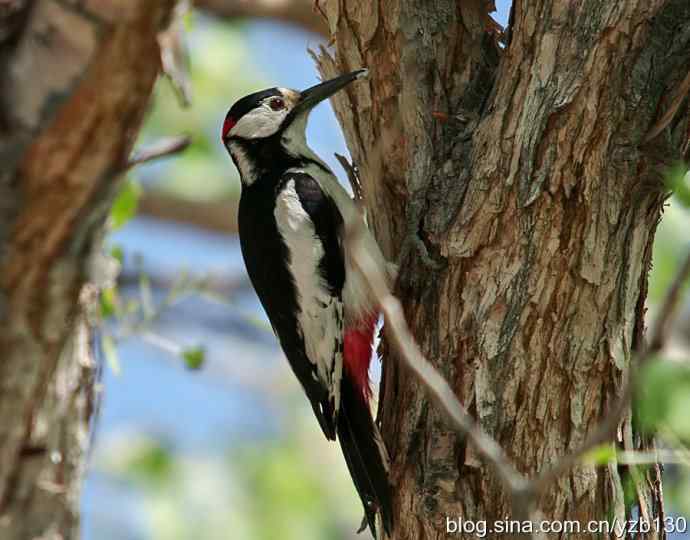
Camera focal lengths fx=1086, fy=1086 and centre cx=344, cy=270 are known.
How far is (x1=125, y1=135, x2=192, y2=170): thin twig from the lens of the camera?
167 centimetres

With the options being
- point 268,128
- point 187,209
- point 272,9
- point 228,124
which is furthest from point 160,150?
point 187,209

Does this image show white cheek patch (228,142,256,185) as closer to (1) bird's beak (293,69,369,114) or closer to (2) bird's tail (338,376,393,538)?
(1) bird's beak (293,69,369,114)

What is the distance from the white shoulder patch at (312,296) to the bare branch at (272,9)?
2069 mm

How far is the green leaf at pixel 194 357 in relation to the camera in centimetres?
303

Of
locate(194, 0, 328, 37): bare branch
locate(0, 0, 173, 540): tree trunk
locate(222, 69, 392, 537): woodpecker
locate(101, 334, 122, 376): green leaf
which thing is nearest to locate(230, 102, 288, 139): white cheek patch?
locate(222, 69, 392, 537): woodpecker

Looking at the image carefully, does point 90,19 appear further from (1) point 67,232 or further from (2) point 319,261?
(2) point 319,261

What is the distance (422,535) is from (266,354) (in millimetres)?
5380

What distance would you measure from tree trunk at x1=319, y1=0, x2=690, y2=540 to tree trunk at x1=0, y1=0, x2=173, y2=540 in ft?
4.27

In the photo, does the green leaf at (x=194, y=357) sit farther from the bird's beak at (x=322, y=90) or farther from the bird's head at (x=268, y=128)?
the bird's head at (x=268, y=128)

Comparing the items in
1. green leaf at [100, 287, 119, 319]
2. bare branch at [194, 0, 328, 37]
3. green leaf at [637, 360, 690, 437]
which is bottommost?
green leaf at [637, 360, 690, 437]

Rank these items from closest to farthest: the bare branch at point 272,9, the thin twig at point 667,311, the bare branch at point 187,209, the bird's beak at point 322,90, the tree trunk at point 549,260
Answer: the thin twig at point 667,311, the tree trunk at point 549,260, the bird's beak at point 322,90, the bare branch at point 272,9, the bare branch at point 187,209

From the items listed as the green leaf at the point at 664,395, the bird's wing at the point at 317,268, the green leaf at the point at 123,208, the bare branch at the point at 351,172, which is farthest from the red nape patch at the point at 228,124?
the green leaf at the point at 664,395

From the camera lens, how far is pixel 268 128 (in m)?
4.07

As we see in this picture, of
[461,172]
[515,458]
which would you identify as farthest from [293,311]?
[515,458]
